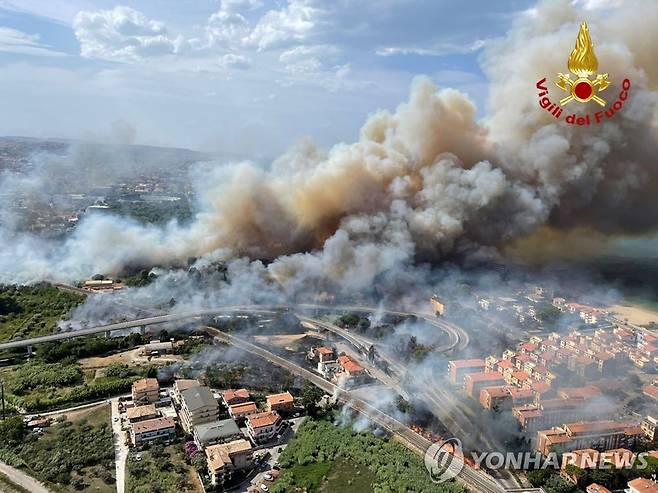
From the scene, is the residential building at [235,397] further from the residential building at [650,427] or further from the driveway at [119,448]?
the residential building at [650,427]

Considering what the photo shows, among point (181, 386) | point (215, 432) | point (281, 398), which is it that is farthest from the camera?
point (181, 386)

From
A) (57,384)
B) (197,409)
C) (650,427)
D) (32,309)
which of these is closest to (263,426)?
(197,409)

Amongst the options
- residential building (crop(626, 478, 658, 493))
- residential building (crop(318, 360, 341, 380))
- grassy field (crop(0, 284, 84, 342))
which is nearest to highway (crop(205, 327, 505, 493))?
residential building (crop(318, 360, 341, 380))

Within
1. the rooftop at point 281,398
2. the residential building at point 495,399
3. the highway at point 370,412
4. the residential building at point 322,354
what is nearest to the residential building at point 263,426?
the rooftop at point 281,398

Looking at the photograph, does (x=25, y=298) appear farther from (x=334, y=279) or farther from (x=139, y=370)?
(x=334, y=279)

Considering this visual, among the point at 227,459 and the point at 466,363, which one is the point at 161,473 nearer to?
the point at 227,459

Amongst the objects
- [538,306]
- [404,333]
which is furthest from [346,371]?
[538,306]

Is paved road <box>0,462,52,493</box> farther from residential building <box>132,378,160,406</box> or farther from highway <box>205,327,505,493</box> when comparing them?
highway <box>205,327,505,493</box>
